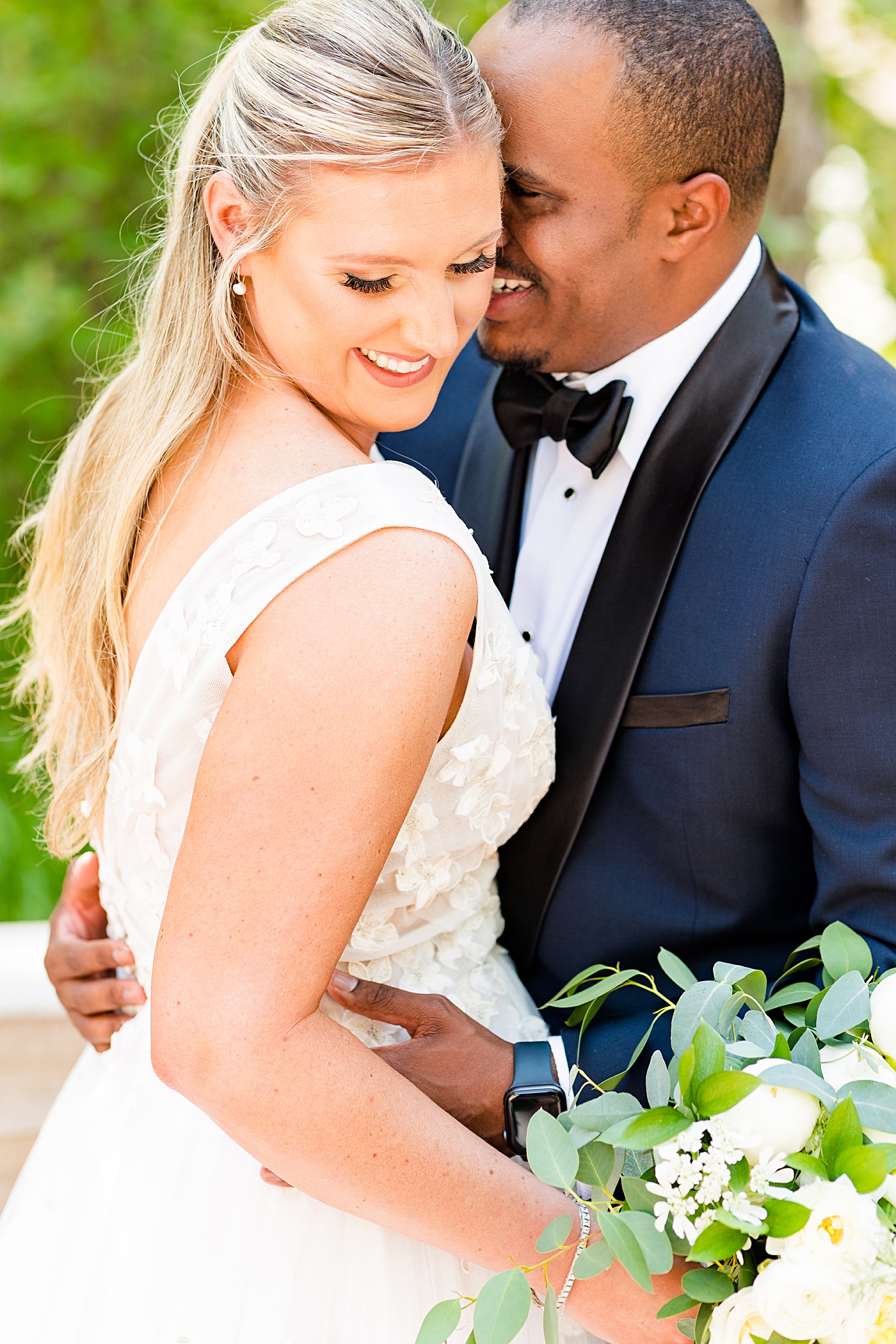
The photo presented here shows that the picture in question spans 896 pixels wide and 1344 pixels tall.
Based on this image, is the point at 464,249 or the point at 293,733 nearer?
the point at 293,733

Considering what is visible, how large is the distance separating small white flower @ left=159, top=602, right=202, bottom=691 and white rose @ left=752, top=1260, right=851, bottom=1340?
0.93 m

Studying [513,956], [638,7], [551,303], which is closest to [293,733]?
[513,956]

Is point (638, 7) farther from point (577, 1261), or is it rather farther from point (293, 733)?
point (577, 1261)

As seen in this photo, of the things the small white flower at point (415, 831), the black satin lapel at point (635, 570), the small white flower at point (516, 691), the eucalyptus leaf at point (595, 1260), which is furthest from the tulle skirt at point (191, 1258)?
the small white flower at point (516, 691)

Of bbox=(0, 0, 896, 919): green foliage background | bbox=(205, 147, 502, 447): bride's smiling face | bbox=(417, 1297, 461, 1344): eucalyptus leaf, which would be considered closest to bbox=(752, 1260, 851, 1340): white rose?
bbox=(417, 1297, 461, 1344): eucalyptus leaf

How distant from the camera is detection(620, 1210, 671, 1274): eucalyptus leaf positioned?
1248 mm

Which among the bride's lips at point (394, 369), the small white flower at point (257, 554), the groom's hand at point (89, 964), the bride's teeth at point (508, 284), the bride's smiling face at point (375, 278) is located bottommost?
the groom's hand at point (89, 964)

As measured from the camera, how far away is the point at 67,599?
5.82 ft

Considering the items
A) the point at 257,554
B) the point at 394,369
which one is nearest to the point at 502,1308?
the point at 257,554

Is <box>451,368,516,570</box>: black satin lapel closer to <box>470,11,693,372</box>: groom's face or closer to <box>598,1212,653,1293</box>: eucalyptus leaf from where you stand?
<box>470,11,693,372</box>: groom's face

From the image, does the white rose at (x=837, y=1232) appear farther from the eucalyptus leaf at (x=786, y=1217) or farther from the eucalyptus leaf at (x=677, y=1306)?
the eucalyptus leaf at (x=677, y=1306)

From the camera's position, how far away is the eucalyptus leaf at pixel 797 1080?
127cm

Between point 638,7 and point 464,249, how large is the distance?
0.80m

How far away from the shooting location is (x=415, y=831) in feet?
5.24
